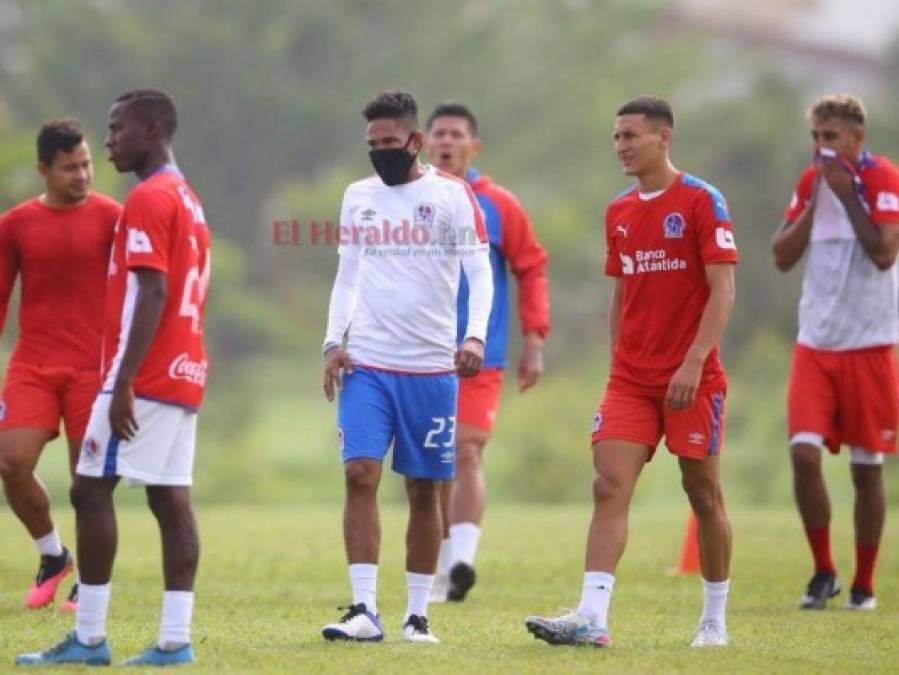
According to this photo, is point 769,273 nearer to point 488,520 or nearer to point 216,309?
point 216,309

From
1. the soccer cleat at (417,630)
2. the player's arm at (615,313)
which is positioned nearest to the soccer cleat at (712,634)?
the soccer cleat at (417,630)

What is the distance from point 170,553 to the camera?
796 cm

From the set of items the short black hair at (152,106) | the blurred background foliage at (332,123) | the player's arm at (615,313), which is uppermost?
the blurred background foliage at (332,123)

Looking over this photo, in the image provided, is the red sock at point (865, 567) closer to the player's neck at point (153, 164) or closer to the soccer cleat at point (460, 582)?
the soccer cleat at point (460, 582)

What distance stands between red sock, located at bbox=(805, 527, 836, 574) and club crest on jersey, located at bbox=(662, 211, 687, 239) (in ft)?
10.8

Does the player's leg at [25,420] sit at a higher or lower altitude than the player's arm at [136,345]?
lower

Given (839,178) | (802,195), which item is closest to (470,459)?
(802,195)

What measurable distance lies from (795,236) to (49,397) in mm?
4415

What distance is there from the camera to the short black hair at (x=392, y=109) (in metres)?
9.29

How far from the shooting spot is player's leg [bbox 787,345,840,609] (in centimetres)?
1149

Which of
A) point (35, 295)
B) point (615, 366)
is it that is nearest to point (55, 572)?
point (35, 295)

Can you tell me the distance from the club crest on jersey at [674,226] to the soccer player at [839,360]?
8.90 feet

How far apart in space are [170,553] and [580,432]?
24.9 m

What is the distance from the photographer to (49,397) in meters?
10.3
